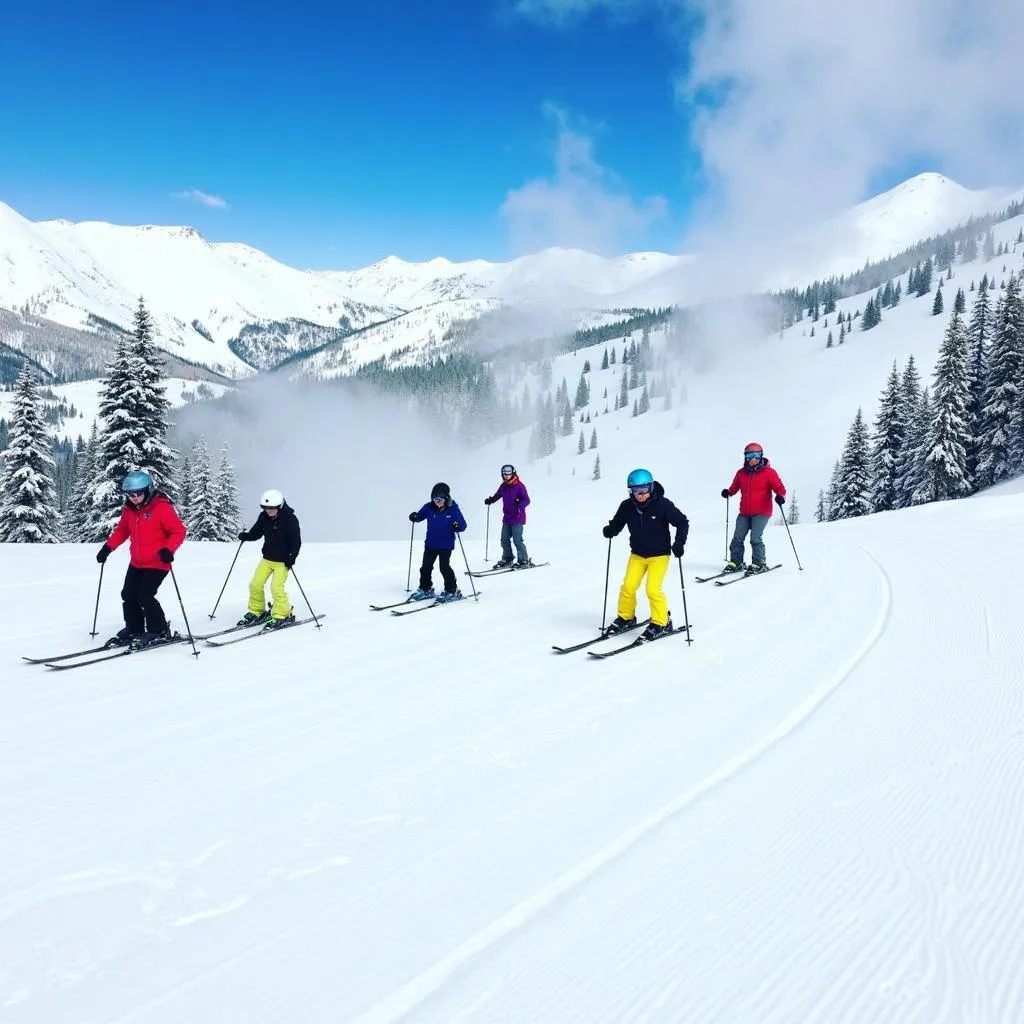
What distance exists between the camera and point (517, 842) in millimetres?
3711

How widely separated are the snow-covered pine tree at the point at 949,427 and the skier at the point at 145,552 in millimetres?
46363

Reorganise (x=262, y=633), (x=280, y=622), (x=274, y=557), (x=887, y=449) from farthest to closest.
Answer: (x=887, y=449) → (x=274, y=557) → (x=280, y=622) → (x=262, y=633)

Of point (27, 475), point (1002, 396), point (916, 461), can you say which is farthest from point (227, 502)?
point (1002, 396)

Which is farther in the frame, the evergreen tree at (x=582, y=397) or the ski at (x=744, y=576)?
the evergreen tree at (x=582, y=397)

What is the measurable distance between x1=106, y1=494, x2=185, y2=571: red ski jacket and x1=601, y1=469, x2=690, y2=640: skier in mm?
5465

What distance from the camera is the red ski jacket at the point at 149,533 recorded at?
8.20 m

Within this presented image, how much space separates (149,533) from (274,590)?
167 cm

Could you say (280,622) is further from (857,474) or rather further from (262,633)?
(857,474)

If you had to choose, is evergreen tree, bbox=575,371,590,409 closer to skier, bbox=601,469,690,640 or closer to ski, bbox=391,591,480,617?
ski, bbox=391,591,480,617

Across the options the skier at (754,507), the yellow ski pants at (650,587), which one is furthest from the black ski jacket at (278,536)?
the skier at (754,507)

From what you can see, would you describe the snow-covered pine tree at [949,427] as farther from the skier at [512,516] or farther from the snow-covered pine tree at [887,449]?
the skier at [512,516]

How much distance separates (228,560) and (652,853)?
13084 mm

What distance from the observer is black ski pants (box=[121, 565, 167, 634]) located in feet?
26.5

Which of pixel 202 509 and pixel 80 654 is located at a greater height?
pixel 202 509
